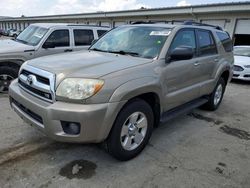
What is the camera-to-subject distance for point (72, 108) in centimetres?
257

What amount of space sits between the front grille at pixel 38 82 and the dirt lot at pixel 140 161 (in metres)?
0.88

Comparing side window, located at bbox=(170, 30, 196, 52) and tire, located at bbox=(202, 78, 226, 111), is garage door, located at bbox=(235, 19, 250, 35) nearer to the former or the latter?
tire, located at bbox=(202, 78, 226, 111)

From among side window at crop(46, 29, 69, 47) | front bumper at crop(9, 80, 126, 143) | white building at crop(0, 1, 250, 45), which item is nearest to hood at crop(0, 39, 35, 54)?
side window at crop(46, 29, 69, 47)

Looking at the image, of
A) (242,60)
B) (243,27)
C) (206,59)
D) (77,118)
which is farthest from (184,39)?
(243,27)

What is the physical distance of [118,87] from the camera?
2744mm

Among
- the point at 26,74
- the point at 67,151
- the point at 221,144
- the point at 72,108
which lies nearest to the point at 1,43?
the point at 26,74

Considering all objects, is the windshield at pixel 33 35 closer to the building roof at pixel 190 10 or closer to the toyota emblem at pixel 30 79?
the toyota emblem at pixel 30 79

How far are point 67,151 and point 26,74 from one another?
1189mm

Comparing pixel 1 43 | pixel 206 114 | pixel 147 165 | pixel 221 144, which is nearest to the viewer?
pixel 147 165

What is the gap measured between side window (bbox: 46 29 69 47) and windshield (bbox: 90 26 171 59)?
254 centimetres

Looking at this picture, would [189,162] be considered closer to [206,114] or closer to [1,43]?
[206,114]

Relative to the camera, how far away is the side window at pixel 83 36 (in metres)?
6.95

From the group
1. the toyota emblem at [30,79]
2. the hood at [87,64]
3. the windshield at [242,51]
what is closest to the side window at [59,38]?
the hood at [87,64]

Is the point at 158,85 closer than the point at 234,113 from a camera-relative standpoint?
Yes
